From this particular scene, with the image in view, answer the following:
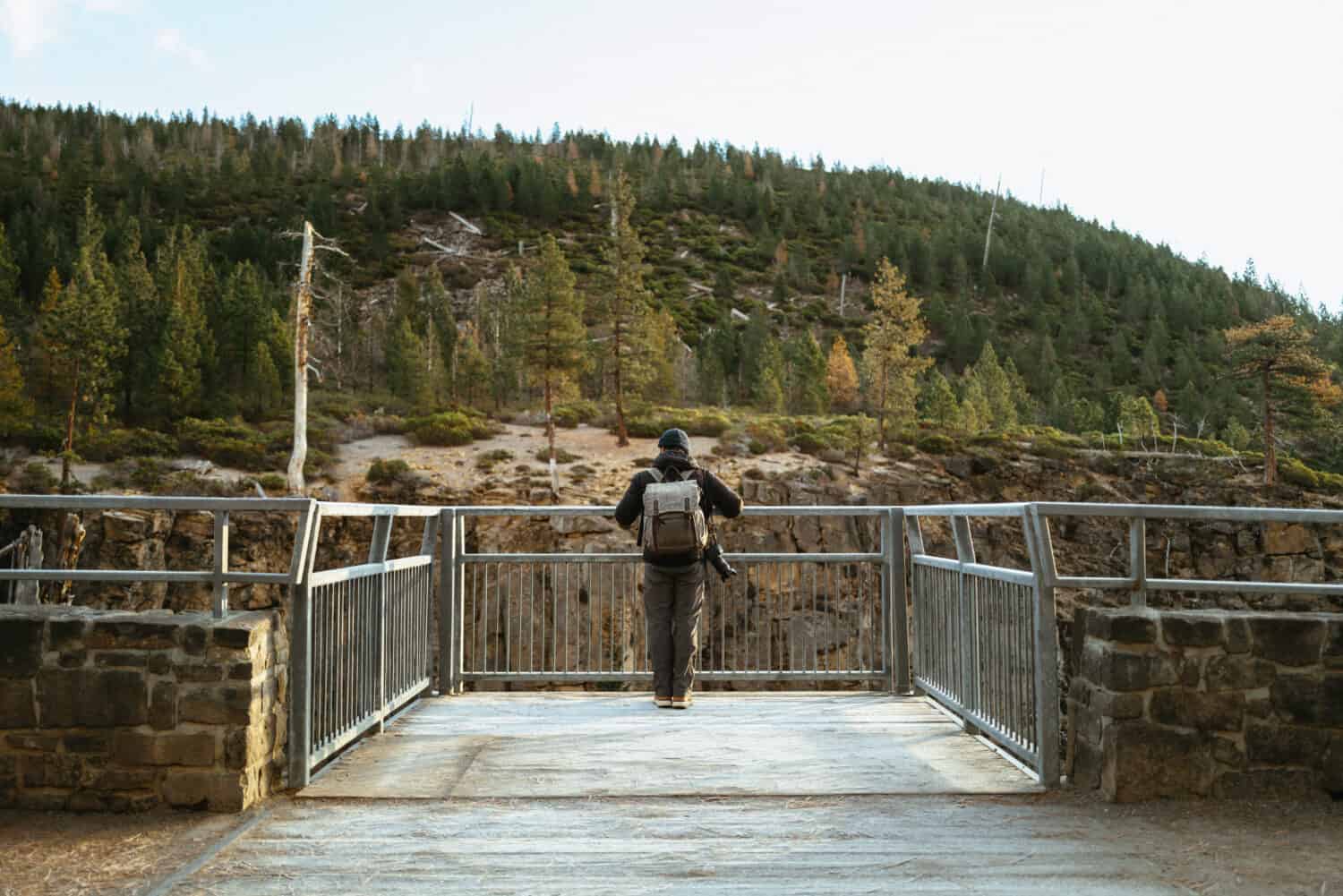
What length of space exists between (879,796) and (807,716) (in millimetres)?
2044

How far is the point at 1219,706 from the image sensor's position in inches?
181

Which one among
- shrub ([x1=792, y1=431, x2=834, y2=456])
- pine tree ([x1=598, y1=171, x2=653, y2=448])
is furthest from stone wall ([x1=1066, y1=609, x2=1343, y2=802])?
pine tree ([x1=598, y1=171, x2=653, y2=448])

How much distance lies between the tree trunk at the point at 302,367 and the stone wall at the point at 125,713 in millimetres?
26170

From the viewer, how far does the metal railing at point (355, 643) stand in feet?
15.8

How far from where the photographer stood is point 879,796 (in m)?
4.71

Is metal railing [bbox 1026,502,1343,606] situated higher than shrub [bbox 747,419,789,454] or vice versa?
shrub [bbox 747,419,789,454]

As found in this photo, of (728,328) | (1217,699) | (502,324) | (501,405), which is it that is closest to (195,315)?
(501,405)

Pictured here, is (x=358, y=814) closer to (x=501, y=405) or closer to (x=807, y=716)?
(x=807, y=716)

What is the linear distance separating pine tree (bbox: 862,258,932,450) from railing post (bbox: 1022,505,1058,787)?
1424 inches

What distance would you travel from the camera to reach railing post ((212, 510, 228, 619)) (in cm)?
454

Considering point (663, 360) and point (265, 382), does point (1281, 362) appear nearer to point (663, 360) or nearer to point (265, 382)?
point (663, 360)

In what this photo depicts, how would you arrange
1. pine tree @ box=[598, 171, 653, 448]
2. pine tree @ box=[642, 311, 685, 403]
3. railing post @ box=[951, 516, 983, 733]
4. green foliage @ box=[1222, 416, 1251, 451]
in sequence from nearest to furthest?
1. railing post @ box=[951, 516, 983, 733]
2. pine tree @ box=[598, 171, 653, 448]
3. pine tree @ box=[642, 311, 685, 403]
4. green foliage @ box=[1222, 416, 1251, 451]

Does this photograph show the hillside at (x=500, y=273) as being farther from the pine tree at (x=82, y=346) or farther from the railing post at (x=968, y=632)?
the railing post at (x=968, y=632)

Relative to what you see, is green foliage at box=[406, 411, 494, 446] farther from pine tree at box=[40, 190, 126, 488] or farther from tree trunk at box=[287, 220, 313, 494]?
pine tree at box=[40, 190, 126, 488]
